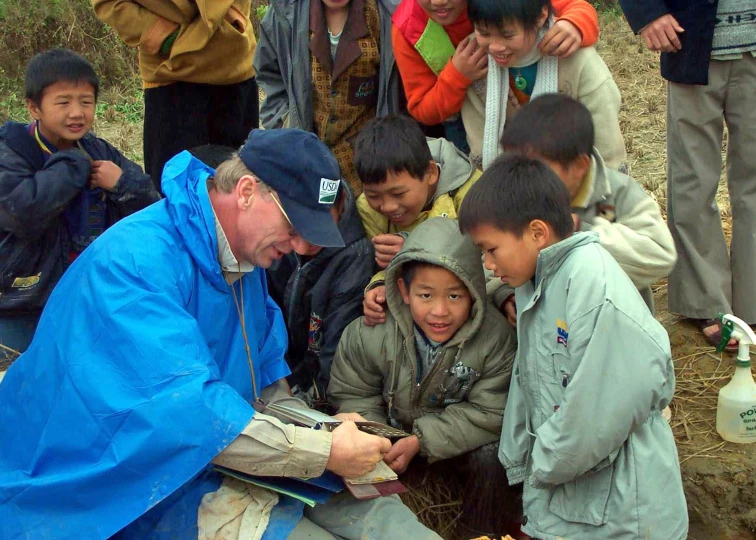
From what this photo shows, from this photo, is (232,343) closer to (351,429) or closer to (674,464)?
(351,429)

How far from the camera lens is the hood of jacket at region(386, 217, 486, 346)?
354cm

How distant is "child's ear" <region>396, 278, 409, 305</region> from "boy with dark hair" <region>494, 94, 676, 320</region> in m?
0.45

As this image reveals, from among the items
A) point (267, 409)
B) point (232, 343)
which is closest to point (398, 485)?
point (267, 409)

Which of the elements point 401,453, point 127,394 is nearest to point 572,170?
point 401,453

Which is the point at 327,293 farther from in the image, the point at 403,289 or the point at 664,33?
the point at 664,33

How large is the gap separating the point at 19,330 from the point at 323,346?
4.89 ft

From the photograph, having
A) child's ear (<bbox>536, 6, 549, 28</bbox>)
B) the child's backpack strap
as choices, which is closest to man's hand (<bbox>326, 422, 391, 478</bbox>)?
child's ear (<bbox>536, 6, 549, 28</bbox>)

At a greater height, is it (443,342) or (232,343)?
(232,343)

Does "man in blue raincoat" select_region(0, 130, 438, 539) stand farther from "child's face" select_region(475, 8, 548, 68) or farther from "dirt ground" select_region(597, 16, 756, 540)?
"dirt ground" select_region(597, 16, 756, 540)

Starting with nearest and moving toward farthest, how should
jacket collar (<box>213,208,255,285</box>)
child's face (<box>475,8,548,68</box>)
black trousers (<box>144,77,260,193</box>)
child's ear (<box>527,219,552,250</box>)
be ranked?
1. jacket collar (<box>213,208,255,285</box>)
2. child's ear (<box>527,219,552,250</box>)
3. child's face (<box>475,8,548,68</box>)
4. black trousers (<box>144,77,260,193</box>)

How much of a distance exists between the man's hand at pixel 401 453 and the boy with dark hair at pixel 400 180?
0.54 metres

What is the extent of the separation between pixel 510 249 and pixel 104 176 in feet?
6.84

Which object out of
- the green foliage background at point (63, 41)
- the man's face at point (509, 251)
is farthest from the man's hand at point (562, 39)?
the green foliage background at point (63, 41)

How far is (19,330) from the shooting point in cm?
428
